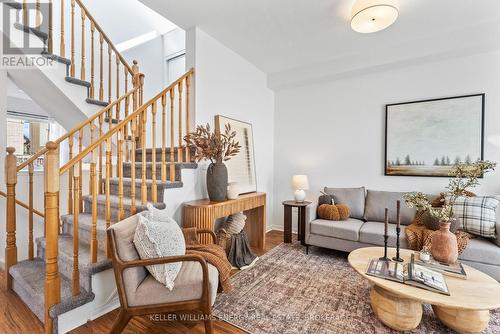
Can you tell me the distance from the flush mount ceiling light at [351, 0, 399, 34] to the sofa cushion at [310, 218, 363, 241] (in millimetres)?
2171

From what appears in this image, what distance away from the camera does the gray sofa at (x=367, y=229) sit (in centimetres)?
217

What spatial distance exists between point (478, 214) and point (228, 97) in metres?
3.14

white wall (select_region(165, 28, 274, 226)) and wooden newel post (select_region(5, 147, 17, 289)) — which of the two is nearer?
wooden newel post (select_region(5, 147, 17, 289))

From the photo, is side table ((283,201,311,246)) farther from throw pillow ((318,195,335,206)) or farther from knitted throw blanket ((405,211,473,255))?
knitted throw blanket ((405,211,473,255))

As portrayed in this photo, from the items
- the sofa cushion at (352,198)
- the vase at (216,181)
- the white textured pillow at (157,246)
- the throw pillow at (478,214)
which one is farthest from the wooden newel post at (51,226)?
the throw pillow at (478,214)

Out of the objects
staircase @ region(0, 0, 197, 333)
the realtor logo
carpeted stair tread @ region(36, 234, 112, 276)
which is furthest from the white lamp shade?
the realtor logo

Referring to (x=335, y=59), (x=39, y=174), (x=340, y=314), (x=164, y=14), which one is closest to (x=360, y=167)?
(x=335, y=59)

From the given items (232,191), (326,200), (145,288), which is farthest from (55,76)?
(326,200)

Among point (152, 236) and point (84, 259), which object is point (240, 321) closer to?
point (152, 236)

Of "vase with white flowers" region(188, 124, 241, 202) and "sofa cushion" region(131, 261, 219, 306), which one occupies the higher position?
"vase with white flowers" region(188, 124, 241, 202)

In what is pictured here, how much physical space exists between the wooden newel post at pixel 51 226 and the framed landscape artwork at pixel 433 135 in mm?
3751

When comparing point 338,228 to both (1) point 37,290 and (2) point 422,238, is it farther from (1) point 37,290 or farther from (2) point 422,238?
(1) point 37,290

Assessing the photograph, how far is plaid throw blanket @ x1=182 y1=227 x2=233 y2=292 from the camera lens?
5.82ft

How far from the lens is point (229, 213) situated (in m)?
2.60
